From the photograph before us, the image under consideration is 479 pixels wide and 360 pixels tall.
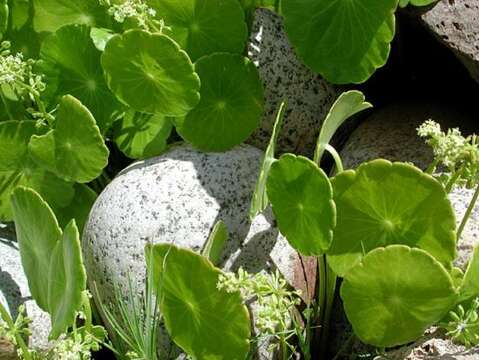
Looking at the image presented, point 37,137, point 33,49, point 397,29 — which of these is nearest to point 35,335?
point 37,137

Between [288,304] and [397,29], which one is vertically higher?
[397,29]

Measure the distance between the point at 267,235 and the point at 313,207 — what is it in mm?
308

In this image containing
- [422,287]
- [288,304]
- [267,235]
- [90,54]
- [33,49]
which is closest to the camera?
[422,287]

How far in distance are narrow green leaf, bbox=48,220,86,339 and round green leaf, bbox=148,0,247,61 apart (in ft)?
2.07

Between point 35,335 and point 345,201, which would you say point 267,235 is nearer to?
point 345,201

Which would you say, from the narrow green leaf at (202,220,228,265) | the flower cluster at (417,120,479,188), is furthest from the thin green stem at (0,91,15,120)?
the flower cluster at (417,120,479,188)

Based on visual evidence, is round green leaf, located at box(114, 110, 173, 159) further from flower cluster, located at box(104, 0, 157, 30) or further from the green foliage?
the green foliage

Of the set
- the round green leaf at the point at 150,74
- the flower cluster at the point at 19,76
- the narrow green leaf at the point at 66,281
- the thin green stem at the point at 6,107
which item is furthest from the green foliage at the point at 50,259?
the thin green stem at the point at 6,107

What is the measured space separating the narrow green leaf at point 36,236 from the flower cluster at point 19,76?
255 millimetres

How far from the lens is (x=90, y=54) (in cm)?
214

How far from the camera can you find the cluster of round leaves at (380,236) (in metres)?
1.58

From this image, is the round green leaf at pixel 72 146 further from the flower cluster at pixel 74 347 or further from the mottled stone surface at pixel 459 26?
the mottled stone surface at pixel 459 26

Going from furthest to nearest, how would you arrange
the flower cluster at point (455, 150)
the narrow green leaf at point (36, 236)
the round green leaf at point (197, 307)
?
the narrow green leaf at point (36, 236) → the round green leaf at point (197, 307) → the flower cluster at point (455, 150)

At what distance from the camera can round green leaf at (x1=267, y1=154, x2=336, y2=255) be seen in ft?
5.40
